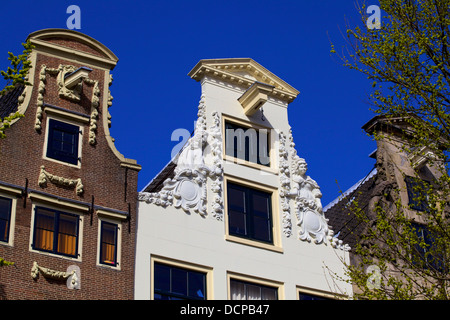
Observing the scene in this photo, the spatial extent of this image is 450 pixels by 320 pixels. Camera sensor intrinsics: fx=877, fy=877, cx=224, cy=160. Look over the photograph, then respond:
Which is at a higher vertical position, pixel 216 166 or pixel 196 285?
pixel 216 166

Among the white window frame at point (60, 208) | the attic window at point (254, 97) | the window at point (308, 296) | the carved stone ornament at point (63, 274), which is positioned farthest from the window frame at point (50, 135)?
the window at point (308, 296)

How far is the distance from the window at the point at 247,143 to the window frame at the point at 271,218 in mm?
907

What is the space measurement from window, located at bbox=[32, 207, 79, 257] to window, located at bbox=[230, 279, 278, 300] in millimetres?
4698

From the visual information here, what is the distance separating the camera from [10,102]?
2520 cm

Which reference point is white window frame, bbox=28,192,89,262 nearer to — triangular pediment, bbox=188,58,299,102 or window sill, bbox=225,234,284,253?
window sill, bbox=225,234,284,253

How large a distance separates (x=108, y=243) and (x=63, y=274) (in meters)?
1.72

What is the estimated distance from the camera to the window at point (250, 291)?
78.3 feet

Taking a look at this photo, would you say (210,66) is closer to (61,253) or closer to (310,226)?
(310,226)

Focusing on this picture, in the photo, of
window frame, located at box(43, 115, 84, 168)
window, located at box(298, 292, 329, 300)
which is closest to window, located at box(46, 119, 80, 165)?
window frame, located at box(43, 115, 84, 168)

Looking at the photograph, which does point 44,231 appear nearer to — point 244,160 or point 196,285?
point 196,285

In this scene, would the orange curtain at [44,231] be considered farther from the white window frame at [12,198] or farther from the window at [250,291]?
the window at [250,291]

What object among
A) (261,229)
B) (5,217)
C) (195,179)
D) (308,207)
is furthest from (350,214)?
(5,217)

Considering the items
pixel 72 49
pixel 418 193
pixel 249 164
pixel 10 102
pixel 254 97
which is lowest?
pixel 418 193

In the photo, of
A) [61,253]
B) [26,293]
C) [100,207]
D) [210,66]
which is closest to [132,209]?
[100,207]
